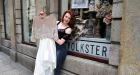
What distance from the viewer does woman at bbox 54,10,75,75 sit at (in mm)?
5044

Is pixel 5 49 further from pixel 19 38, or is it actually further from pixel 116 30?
pixel 116 30

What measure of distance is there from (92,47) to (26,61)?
3376 mm

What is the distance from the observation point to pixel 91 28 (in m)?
5.24

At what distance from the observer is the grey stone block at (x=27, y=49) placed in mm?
7064

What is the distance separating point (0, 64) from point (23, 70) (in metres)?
1.42

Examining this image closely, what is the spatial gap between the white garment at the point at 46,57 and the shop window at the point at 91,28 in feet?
2.12

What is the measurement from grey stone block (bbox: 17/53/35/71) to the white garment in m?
2.06

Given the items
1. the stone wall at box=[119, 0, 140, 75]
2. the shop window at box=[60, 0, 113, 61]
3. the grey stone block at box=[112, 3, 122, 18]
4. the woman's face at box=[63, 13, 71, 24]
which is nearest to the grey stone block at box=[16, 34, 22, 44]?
the shop window at box=[60, 0, 113, 61]

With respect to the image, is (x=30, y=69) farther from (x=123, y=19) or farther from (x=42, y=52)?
(x=123, y=19)

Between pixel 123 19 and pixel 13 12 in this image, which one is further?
pixel 13 12

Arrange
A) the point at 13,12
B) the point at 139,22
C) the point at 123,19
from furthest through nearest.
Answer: the point at 13,12 → the point at 123,19 → the point at 139,22

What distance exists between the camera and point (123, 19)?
3.85 metres

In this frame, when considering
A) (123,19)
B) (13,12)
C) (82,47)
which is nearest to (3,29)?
(13,12)

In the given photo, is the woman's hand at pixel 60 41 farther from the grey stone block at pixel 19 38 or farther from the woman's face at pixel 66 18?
the grey stone block at pixel 19 38
